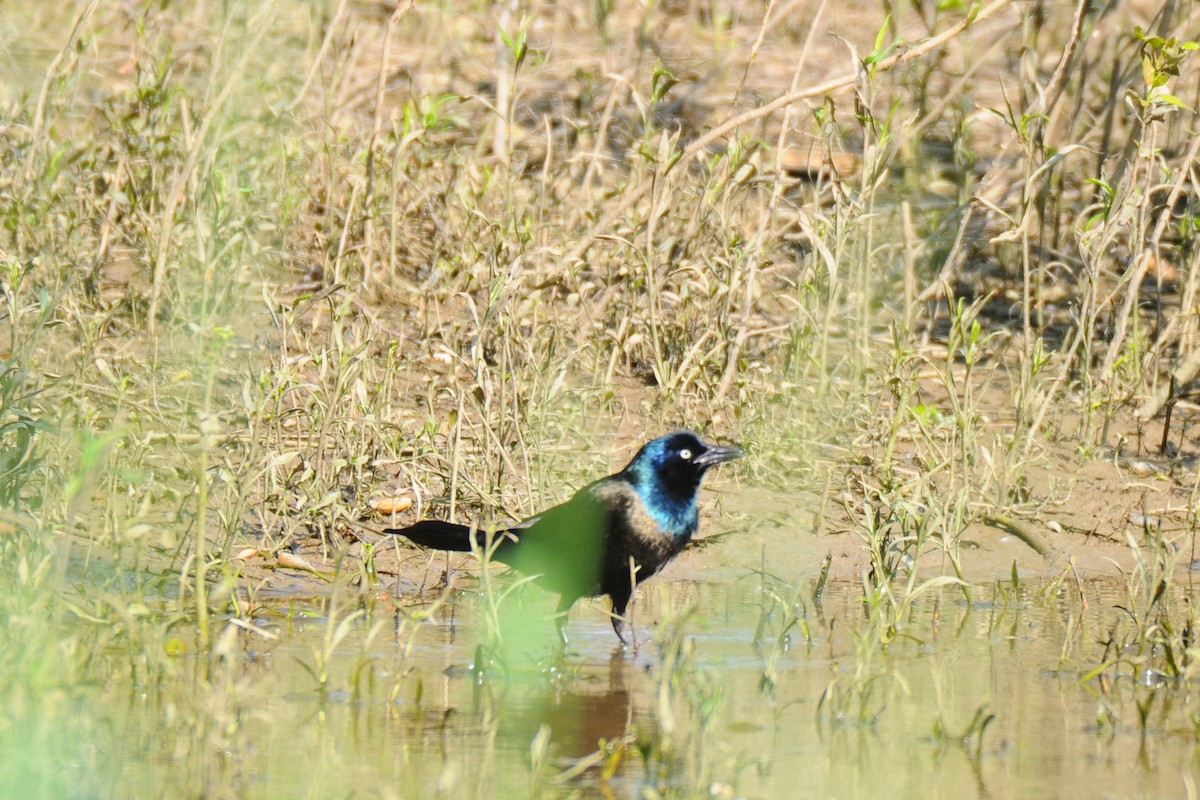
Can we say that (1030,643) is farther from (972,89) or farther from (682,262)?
(972,89)

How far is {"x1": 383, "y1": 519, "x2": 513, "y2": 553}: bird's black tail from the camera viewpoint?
17.2ft

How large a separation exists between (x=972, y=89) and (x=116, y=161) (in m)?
5.14

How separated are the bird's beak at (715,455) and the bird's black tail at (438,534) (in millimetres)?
694

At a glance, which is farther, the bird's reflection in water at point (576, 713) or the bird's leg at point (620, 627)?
the bird's leg at point (620, 627)

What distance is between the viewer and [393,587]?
5594 millimetres

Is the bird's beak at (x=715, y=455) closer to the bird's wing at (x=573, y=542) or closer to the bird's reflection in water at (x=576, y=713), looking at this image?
the bird's wing at (x=573, y=542)

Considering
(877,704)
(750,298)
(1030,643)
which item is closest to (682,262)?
(750,298)

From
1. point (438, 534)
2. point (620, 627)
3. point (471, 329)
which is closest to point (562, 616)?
point (620, 627)

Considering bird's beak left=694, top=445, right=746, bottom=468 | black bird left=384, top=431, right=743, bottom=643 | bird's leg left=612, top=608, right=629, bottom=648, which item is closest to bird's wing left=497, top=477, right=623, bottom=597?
black bird left=384, top=431, right=743, bottom=643

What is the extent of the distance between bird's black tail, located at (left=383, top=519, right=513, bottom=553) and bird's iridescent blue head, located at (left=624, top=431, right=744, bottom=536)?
486 millimetres

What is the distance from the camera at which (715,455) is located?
5.46m

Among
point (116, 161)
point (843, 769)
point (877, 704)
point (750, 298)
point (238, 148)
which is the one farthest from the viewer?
point (116, 161)

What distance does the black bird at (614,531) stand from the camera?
520 cm

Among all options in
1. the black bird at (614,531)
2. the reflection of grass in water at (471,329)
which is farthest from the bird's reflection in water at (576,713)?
the black bird at (614,531)
